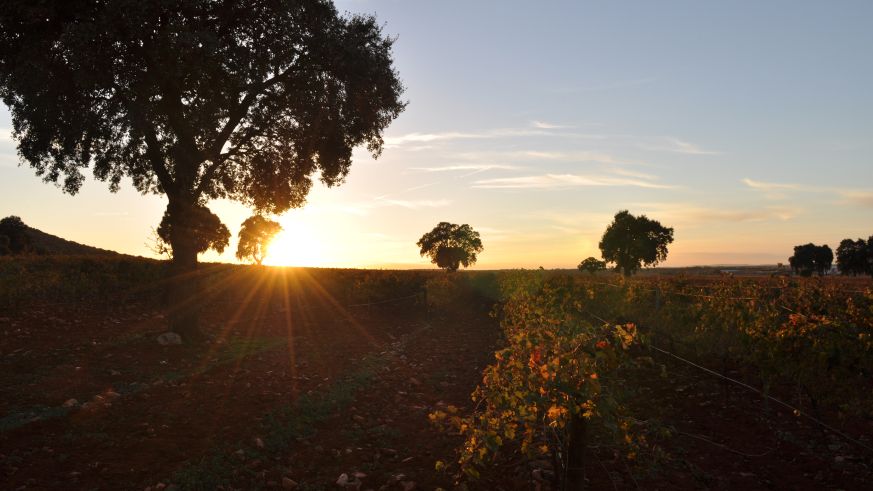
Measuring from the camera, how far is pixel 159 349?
49.1 ft

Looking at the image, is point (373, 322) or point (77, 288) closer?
point (77, 288)

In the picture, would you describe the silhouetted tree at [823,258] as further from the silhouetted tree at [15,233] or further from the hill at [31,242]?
the silhouetted tree at [15,233]

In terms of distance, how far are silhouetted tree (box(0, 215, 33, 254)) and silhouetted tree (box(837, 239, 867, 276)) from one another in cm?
11429

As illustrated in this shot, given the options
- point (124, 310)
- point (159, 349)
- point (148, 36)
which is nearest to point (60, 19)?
point (148, 36)

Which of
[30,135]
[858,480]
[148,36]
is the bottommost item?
[858,480]

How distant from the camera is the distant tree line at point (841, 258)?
87750 millimetres

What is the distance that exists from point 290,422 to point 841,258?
11203cm

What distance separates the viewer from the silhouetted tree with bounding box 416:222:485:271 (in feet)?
299

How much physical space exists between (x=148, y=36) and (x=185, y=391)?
9868 mm

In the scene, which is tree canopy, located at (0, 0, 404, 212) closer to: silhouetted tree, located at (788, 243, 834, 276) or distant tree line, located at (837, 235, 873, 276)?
distant tree line, located at (837, 235, 873, 276)

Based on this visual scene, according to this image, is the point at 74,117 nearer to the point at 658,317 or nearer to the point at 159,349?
the point at 159,349

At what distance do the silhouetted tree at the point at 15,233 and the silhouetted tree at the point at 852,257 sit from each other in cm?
11429

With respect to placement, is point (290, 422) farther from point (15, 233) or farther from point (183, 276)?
point (15, 233)

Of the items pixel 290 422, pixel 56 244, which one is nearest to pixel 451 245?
pixel 56 244
